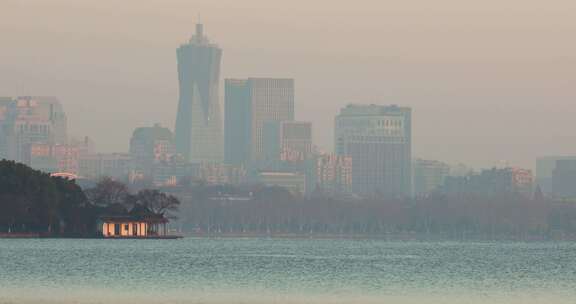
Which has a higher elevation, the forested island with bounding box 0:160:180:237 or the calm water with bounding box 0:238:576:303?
the forested island with bounding box 0:160:180:237

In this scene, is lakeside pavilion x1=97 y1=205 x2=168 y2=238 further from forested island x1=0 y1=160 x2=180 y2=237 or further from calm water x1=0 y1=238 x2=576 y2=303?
calm water x1=0 y1=238 x2=576 y2=303

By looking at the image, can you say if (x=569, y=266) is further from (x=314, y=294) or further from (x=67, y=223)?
(x=67, y=223)

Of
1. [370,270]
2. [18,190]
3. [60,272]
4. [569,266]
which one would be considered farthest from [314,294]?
[18,190]

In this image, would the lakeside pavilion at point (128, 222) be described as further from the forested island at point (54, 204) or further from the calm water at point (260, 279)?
the calm water at point (260, 279)

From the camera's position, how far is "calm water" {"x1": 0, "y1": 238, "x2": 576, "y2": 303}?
275 feet

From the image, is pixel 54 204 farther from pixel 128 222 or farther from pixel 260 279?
pixel 260 279

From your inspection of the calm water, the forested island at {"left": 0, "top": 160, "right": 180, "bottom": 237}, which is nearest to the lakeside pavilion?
the forested island at {"left": 0, "top": 160, "right": 180, "bottom": 237}

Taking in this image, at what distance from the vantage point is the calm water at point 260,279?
83812 mm

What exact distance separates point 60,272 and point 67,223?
81261 millimetres

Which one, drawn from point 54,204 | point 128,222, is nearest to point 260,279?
point 54,204

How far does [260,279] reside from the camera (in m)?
101

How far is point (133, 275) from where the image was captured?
332 ft

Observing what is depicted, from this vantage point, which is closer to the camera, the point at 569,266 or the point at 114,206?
the point at 569,266

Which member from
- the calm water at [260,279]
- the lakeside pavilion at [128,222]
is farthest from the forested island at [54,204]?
the calm water at [260,279]
